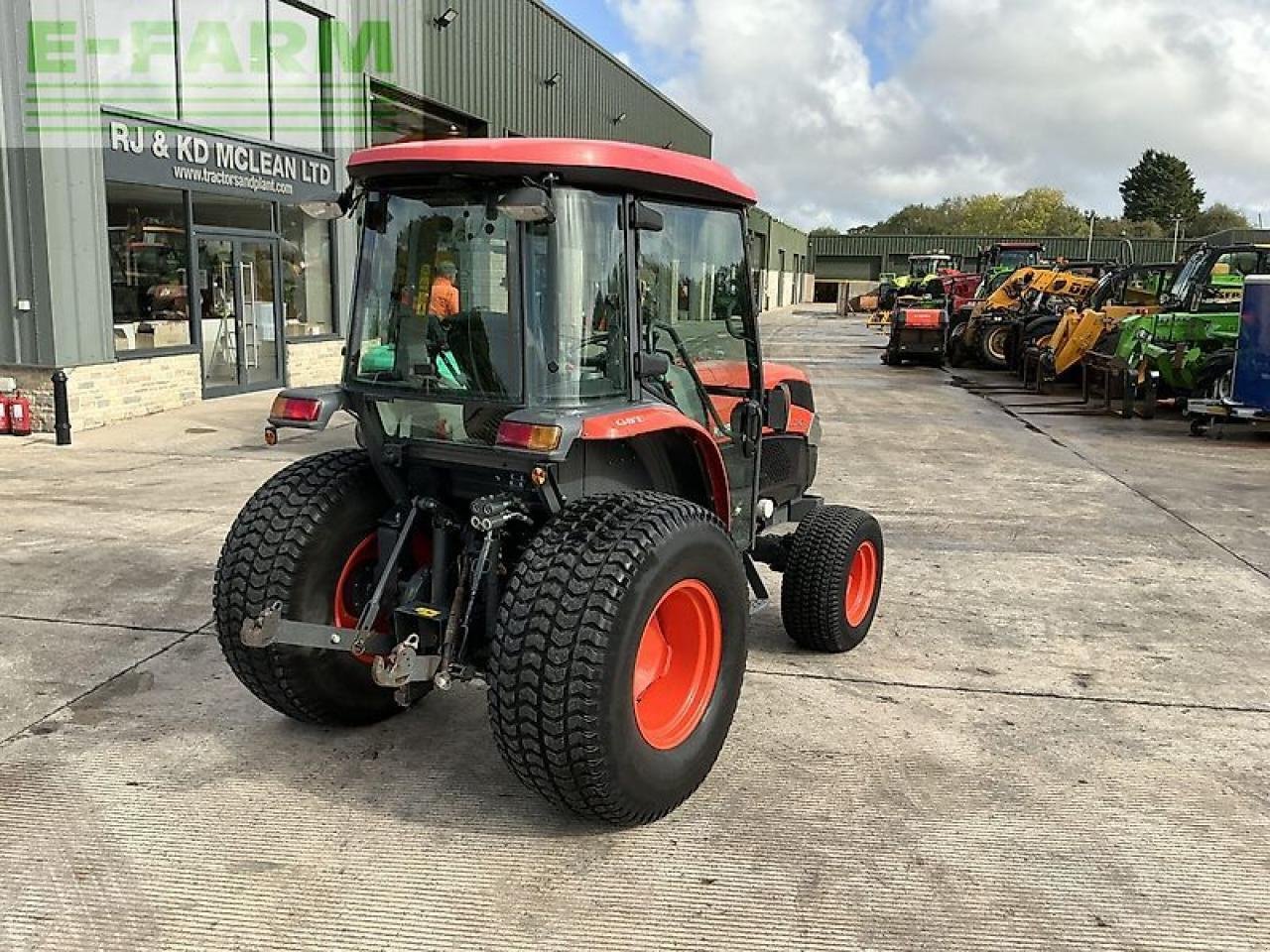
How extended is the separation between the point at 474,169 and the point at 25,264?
31.7 feet

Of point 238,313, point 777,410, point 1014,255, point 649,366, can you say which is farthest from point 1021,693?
point 1014,255

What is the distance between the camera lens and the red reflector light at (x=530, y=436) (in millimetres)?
3176

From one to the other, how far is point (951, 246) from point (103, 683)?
77.8 m

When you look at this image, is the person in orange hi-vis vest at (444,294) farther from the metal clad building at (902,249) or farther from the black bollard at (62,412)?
the metal clad building at (902,249)

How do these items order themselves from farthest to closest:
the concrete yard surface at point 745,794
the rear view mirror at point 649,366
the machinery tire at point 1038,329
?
the machinery tire at point 1038,329, the rear view mirror at point 649,366, the concrete yard surface at point 745,794

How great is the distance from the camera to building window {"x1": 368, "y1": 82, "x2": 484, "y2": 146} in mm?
17078

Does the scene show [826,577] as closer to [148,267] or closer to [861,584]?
[861,584]

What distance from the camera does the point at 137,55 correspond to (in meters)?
12.3

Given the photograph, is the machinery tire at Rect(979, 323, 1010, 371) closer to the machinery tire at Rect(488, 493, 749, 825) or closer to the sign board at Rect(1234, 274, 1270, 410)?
the sign board at Rect(1234, 274, 1270, 410)

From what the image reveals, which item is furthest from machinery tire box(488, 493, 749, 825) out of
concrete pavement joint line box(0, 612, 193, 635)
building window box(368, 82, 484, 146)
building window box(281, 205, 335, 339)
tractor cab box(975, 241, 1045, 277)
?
tractor cab box(975, 241, 1045, 277)

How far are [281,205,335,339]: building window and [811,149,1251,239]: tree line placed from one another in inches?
2956

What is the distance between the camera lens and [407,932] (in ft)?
9.46

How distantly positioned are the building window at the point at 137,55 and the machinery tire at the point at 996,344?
52.9 feet

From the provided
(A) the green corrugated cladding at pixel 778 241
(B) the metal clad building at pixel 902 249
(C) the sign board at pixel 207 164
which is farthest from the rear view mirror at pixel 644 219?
(B) the metal clad building at pixel 902 249
